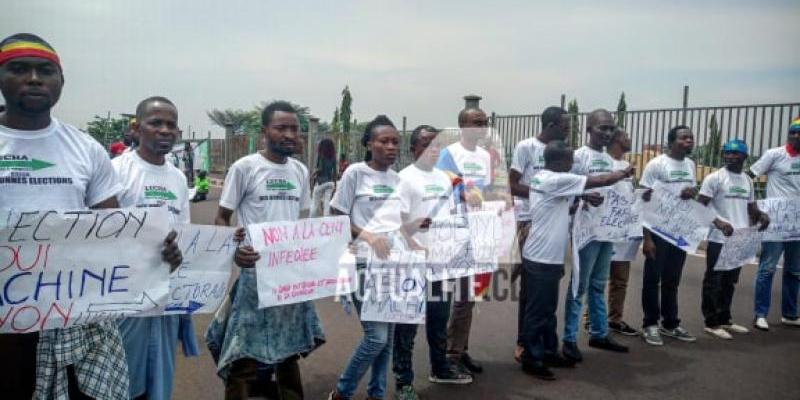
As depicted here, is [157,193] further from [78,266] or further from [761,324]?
[761,324]

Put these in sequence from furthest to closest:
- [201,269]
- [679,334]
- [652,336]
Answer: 1. [679,334]
2. [652,336]
3. [201,269]

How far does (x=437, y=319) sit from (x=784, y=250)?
4.15m

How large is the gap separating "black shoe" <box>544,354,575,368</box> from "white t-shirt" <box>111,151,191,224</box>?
3.03 m

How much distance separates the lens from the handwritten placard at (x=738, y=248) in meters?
5.62

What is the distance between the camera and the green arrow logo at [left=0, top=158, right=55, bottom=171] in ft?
7.41

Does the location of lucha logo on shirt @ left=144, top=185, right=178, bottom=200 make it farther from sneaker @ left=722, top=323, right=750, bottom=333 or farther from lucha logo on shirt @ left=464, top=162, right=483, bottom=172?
sneaker @ left=722, top=323, right=750, bottom=333

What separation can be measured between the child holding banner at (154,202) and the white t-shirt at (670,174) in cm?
422

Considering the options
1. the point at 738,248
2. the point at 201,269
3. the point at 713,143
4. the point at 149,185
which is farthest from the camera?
the point at 713,143

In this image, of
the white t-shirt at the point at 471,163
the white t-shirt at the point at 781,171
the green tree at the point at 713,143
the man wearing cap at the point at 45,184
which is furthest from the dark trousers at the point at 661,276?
the green tree at the point at 713,143

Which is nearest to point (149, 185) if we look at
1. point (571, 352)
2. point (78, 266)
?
point (78, 266)

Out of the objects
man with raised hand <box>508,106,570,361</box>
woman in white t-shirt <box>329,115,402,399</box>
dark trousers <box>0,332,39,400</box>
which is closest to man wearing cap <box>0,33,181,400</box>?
dark trousers <box>0,332,39,400</box>

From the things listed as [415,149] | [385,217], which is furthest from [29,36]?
[415,149]

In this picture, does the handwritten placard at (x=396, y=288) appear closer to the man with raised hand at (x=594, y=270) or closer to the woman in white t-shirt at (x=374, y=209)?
the woman in white t-shirt at (x=374, y=209)

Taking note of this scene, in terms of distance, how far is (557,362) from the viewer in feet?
15.6
